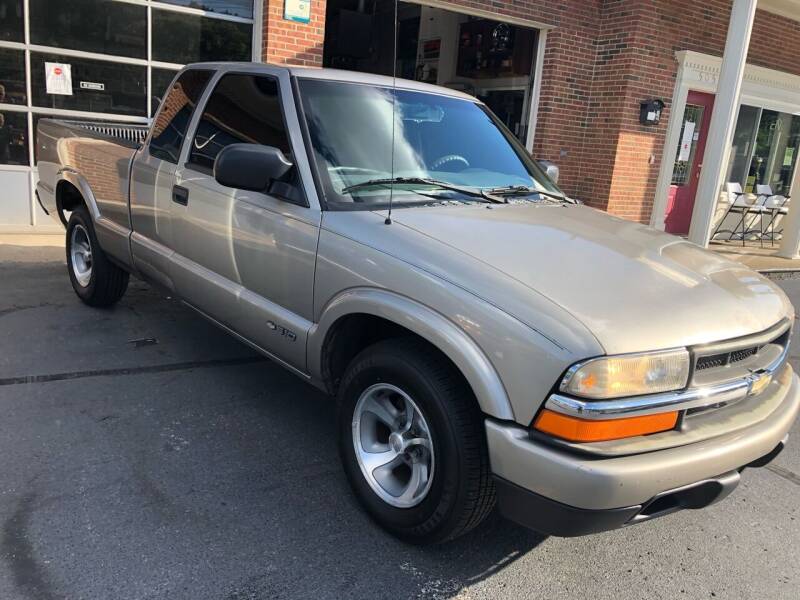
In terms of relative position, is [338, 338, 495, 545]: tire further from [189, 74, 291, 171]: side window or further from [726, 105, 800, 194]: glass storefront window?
[726, 105, 800, 194]: glass storefront window

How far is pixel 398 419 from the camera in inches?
110

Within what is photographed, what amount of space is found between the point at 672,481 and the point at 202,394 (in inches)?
114

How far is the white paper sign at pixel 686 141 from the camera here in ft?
38.5

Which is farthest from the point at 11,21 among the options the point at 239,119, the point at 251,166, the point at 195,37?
the point at 251,166

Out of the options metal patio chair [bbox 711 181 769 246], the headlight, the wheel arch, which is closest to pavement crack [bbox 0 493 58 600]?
the headlight

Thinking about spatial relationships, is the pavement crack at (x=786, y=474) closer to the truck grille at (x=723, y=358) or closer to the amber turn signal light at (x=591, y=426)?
the truck grille at (x=723, y=358)

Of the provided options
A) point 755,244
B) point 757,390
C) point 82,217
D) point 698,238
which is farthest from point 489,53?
point 757,390

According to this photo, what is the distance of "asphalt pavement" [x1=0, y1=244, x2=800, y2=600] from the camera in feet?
8.30

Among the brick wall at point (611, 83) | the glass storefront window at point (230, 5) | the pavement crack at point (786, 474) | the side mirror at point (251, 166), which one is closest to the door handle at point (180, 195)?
the side mirror at point (251, 166)

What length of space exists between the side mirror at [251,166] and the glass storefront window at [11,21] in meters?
6.67

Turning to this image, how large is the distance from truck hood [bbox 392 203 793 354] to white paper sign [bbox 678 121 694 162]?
9.49 meters

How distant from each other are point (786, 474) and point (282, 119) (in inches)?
137

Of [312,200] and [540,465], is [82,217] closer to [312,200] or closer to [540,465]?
[312,200]

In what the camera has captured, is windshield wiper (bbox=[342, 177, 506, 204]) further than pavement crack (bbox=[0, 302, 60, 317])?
No
